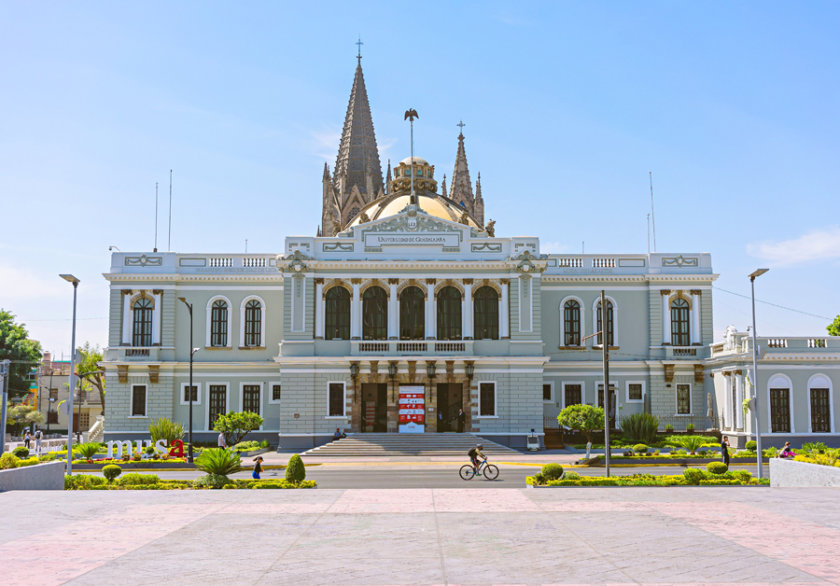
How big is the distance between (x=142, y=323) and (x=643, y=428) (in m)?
32.3

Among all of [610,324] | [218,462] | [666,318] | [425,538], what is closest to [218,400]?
[610,324]

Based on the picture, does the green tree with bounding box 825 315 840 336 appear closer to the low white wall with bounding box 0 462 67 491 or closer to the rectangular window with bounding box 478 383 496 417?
the rectangular window with bounding box 478 383 496 417

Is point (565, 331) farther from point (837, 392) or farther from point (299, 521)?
point (299, 521)

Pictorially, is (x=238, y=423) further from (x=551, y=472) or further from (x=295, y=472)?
(x=551, y=472)

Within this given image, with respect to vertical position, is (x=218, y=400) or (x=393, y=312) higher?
(x=393, y=312)

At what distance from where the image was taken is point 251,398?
5712 centimetres

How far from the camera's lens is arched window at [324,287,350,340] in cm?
5475

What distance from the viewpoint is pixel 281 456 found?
4884cm

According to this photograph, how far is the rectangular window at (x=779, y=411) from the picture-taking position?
162ft

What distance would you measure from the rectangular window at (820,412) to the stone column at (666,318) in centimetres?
991

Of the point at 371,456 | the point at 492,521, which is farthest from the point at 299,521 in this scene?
the point at 371,456

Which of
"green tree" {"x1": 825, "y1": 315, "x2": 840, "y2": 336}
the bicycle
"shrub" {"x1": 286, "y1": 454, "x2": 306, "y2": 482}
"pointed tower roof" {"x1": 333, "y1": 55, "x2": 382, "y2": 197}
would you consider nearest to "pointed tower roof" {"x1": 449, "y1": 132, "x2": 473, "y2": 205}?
"pointed tower roof" {"x1": 333, "y1": 55, "x2": 382, "y2": 197}

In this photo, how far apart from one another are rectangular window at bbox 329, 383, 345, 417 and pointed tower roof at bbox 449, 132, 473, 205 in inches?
1785

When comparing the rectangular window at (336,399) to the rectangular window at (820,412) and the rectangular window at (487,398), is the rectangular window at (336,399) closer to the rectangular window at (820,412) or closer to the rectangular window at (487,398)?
the rectangular window at (487,398)
